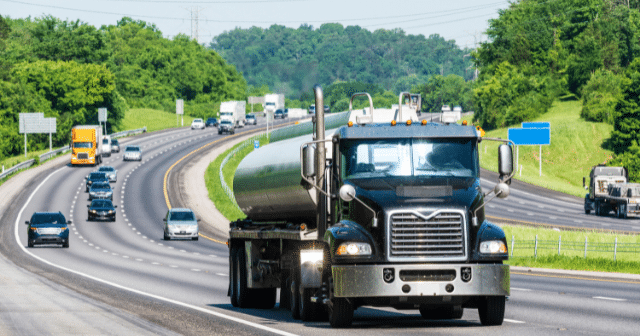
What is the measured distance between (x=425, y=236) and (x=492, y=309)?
5.69 ft

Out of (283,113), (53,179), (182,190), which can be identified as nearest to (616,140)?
(182,190)

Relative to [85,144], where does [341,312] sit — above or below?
below

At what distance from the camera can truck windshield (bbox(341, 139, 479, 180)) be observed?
1434cm

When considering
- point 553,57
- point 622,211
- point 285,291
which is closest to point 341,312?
point 285,291

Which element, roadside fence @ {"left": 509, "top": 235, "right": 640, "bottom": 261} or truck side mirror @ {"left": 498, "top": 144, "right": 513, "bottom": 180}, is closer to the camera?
truck side mirror @ {"left": 498, "top": 144, "right": 513, "bottom": 180}

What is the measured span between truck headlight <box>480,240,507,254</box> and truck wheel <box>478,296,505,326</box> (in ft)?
2.80

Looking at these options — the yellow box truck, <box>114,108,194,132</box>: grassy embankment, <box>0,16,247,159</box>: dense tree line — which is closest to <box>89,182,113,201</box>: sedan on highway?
the yellow box truck

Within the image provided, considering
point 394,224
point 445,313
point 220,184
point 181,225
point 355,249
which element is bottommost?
point 181,225

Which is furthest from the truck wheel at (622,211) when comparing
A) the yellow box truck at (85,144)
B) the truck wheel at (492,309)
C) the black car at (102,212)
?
the truck wheel at (492,309)

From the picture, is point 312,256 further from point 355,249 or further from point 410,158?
point 410,158

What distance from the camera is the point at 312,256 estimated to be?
15.5 m

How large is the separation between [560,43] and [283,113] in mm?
46192

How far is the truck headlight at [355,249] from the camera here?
44.4 ft

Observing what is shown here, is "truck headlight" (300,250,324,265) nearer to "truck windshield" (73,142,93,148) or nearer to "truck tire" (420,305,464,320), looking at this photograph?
"truck tire" (420,305,464,320)
